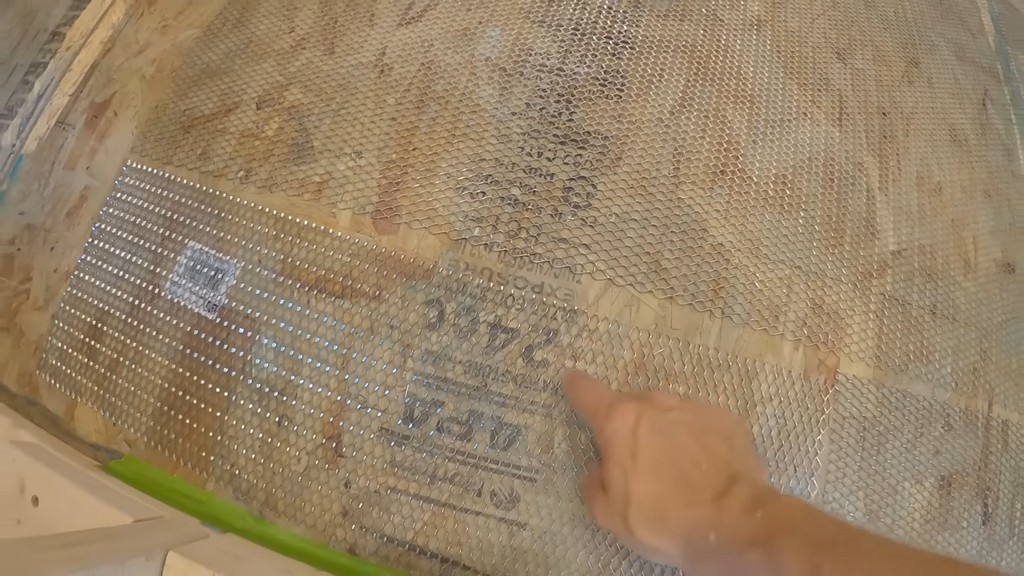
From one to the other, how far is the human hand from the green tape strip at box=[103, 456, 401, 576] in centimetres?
20

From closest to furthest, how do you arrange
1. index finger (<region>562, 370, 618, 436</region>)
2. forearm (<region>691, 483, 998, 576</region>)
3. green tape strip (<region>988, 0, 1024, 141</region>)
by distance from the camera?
1. forearm (<region>691, 483, 998, 576</region>)
2. index finger (<region>562, 370, 618, 436</region>)
3. green tape strip (<region>988, 0, 1024, 141</region>)

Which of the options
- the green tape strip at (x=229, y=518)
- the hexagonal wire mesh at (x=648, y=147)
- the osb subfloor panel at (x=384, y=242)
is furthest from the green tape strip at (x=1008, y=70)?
the green tape strip at (x=229, y=518)

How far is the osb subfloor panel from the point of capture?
22.2 inches

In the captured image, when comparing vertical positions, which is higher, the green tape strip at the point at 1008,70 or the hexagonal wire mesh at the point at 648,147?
the hexagonal wire mesh at the point at 648,147

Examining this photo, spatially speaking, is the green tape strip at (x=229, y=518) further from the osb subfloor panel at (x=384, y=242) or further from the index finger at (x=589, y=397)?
the index finger at (x=589, y=397)

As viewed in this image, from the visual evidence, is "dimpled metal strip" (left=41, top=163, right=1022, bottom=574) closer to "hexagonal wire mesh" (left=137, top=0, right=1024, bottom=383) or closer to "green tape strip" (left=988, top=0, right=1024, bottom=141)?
"hexagonal wire mesh" (left=137, top=0, right=1024, bottom=383)

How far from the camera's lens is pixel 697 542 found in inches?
18.3

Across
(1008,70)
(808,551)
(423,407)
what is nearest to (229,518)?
(423,407)

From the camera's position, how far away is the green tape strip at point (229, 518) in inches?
21.4

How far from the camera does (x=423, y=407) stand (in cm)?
55

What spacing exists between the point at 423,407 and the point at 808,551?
306 millimetres

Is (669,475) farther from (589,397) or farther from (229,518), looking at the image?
(229,518)

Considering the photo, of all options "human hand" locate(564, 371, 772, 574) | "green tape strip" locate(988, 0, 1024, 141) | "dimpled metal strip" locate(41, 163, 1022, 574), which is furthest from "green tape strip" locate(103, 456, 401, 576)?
"green tape strip" locate(988, 0, 1024, 141)

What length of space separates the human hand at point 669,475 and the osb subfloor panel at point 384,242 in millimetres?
73
